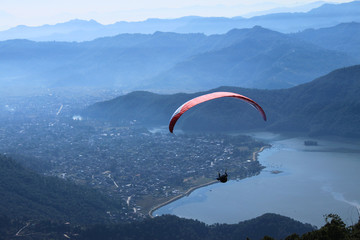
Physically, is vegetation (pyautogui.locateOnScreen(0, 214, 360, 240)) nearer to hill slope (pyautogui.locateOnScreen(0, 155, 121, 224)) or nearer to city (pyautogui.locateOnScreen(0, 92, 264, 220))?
hill slope (pyautogui.locateOnScreen(0, 155, 121, 224))

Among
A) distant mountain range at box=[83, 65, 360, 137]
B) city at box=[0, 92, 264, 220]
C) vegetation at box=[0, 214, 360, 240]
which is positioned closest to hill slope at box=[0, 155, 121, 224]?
vegetation at box=[0, 214, 360, 240]

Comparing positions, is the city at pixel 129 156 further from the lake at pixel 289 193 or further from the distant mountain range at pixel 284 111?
the distant mountain range at pixel 284 111

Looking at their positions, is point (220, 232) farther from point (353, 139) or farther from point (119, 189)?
point (353, 139)

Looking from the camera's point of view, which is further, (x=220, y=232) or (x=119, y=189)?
(x=119, y=189)

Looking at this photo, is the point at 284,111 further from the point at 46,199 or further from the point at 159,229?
the point at 159,229

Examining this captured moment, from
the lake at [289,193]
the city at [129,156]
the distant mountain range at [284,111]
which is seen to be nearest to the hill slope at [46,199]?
the city at [129,156]

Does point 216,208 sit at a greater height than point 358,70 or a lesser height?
lesser

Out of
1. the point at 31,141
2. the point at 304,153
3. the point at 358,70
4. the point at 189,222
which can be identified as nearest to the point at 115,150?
the point at 31,141
